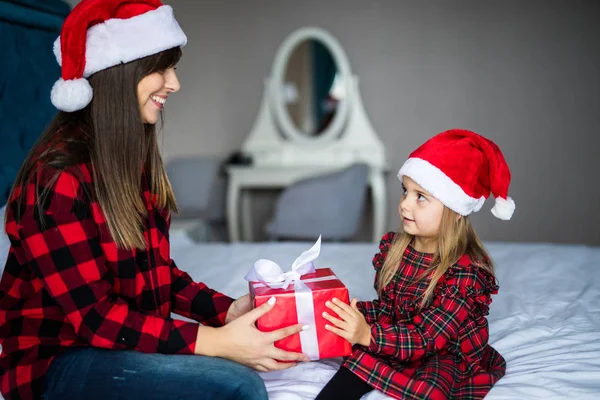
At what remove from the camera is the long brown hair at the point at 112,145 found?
1.04 meters

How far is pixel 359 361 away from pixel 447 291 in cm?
25

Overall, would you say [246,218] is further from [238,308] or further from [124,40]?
[124,40]

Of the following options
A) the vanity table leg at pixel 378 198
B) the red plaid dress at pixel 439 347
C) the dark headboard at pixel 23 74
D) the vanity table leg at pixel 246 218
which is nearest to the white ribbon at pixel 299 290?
the red plaid dress at pixel 439 347

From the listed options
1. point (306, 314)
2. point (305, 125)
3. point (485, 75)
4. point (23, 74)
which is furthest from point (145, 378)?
point (485, 75)

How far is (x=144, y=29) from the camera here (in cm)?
110

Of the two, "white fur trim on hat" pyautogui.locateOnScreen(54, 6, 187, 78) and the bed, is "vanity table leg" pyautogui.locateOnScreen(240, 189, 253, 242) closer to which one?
the bed

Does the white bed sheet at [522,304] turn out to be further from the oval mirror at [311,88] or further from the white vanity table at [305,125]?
the oval mirror at [311,88]

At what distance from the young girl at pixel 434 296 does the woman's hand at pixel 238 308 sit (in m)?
0.22

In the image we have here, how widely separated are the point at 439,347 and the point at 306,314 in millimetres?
302

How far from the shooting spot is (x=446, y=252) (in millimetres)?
1288

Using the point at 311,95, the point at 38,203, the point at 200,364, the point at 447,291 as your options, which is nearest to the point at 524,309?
the point at 447,291

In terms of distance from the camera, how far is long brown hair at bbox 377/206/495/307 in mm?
1267

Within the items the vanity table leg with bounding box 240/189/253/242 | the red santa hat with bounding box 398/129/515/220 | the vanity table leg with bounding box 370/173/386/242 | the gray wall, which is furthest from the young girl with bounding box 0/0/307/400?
the gray wall

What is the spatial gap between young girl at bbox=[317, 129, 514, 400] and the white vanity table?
229cm
